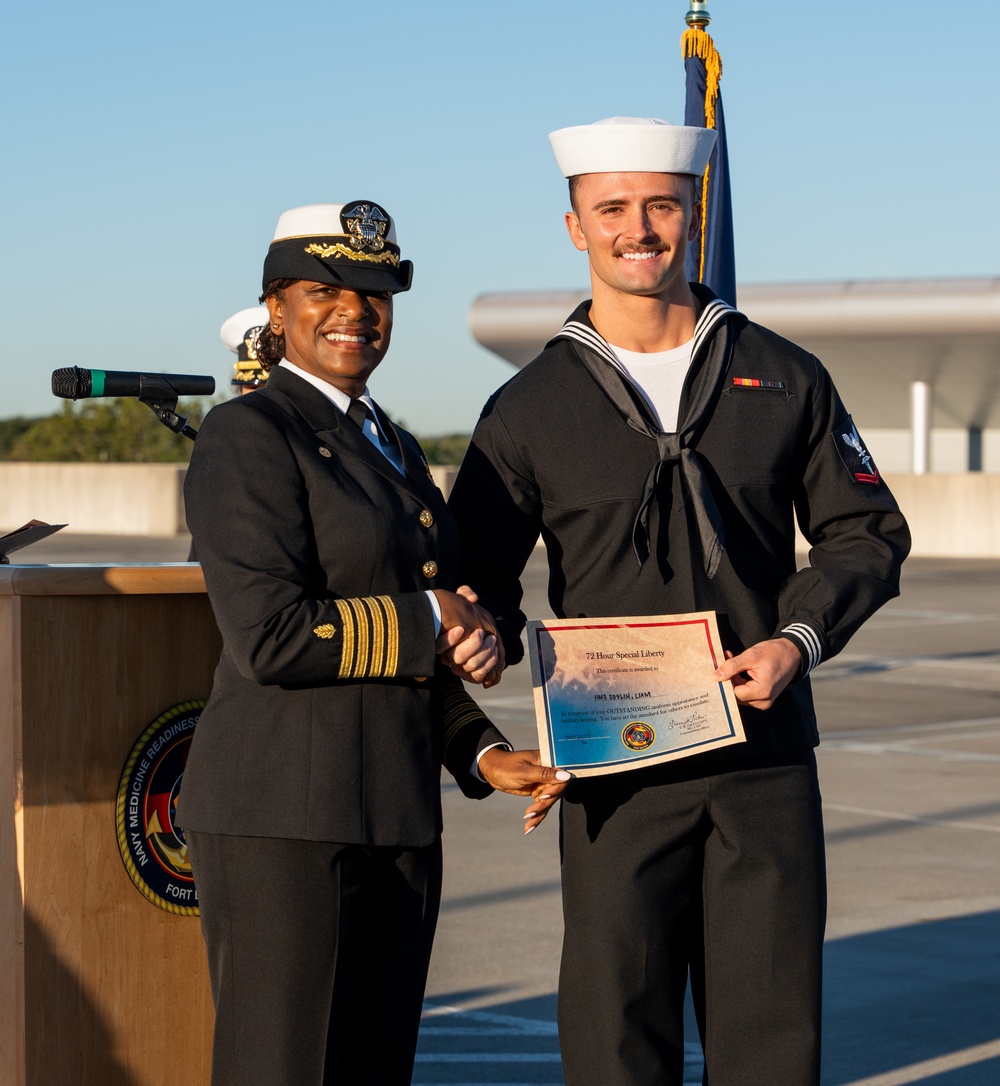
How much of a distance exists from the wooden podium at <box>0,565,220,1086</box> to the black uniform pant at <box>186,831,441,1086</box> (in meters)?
0.50

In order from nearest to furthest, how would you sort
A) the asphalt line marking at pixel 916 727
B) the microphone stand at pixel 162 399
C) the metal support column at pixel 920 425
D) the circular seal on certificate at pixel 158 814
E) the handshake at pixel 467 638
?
1. the handshake at pixel 467 638
2. the circular seal on certificate at pixel 158 814
3. the microphone stand at pixel 162 399
4. the asphalt line marking at pixel 916 727
5. the metal support column at pixel 920 425

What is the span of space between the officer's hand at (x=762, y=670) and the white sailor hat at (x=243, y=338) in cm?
245

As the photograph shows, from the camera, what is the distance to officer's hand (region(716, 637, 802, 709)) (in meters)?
3.04

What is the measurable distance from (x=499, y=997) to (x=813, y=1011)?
246 cm

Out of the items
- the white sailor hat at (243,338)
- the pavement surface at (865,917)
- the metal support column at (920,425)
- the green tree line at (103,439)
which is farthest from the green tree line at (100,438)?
the white sailor hat at (243,338)

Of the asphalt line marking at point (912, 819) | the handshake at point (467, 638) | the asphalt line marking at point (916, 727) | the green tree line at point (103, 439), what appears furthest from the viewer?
the green tree line at point (103, 439)

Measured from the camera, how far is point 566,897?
3.23 metres

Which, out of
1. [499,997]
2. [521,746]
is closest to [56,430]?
[521,746]

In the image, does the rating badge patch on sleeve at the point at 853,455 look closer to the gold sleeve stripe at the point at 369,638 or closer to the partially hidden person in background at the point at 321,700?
the partially hidden person in background at the point at 321,700

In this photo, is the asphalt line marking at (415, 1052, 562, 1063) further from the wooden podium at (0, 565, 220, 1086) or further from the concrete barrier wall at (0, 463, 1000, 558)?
the concrete barrier wall at (0, 463, 1000, 558)

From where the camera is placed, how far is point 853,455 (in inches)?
132

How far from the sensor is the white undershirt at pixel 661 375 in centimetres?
327

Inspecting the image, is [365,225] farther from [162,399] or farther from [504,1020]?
[504,1020]

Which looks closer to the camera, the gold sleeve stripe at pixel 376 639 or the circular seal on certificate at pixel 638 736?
the gold sleeve stripe at pixel 376 639
